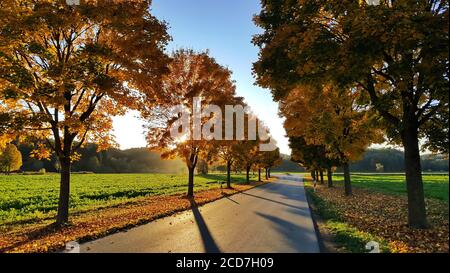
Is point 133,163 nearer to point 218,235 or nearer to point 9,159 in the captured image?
point 9,159

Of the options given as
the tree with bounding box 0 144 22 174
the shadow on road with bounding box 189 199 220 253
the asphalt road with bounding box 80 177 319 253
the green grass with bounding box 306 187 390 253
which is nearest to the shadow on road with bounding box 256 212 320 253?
the asphalt road with bounding box 80 177 319 253

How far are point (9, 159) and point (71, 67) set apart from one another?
294ft

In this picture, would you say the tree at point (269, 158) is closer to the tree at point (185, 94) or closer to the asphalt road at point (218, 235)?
the tree at point (185, 94)

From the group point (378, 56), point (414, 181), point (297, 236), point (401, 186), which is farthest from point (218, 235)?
point (401, 186)

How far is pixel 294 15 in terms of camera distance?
455 inches

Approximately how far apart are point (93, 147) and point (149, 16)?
115538 mm

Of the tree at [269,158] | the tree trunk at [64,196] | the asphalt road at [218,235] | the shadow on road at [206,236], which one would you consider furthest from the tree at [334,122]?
the tree at [269,158]

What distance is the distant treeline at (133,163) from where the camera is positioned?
110 meters

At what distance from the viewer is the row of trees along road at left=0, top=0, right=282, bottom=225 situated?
1113 cm

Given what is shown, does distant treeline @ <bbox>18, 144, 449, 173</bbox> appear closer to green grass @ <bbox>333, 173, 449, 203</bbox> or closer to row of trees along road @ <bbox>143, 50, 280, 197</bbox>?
green grass @ <bbox>333, 173, 449, 203</bbox>

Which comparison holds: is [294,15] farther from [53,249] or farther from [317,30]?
[53,249]

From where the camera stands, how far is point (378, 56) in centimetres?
951

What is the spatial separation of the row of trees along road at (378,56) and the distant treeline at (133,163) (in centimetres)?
8323
